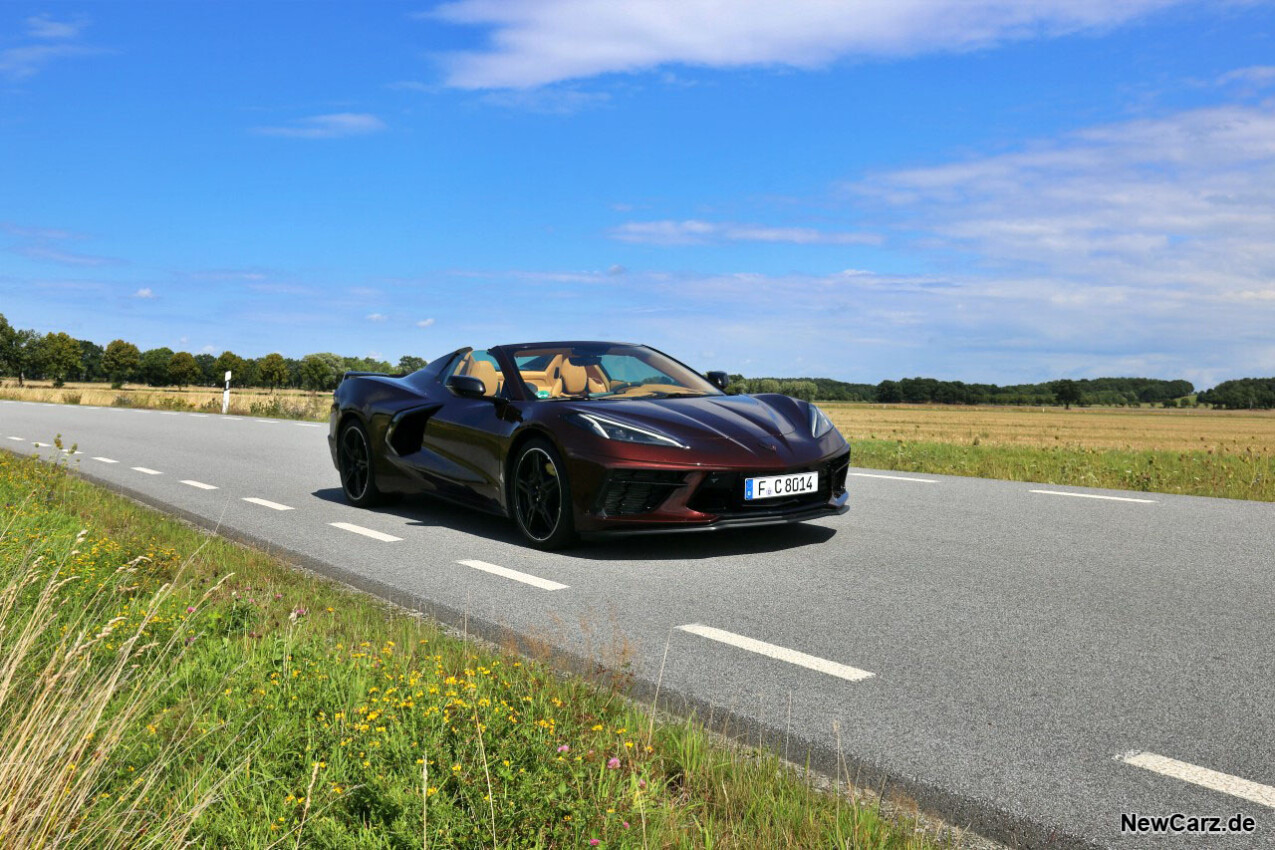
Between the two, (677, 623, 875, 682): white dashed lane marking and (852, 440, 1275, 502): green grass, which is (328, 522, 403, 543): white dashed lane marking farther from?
(852, 440, 1275, 502): green grass

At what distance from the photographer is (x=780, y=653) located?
4.30 meters

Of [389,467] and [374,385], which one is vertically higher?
[374,385]

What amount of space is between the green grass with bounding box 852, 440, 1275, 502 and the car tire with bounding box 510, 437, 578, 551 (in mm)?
6589

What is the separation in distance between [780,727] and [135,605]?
2.84m

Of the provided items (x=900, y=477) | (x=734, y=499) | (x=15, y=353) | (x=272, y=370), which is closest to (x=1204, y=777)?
(x=734, y=499)

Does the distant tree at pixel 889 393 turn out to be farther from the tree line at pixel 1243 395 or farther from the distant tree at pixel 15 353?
the distant tree at pixel 15 353

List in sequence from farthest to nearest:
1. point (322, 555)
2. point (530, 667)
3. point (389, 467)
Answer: point (389, 467) → point (322, 555) → point (530, 667)

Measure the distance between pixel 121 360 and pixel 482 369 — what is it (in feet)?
565

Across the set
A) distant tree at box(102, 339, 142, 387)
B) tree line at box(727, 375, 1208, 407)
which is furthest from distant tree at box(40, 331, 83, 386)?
tree line at box(727, 375, 1208, 407)

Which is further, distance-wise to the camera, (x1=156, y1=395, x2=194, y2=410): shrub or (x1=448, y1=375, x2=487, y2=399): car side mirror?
(x1=156, y1=395, x2=194, y2=410): shrub

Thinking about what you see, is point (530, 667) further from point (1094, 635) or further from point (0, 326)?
point (0, 326)

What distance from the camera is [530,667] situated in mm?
3648

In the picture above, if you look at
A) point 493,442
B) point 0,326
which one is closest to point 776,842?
point 493,442

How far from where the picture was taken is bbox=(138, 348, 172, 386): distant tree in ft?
535
